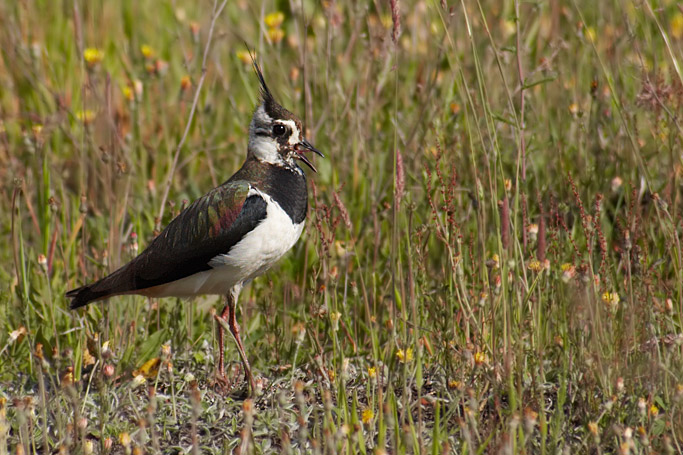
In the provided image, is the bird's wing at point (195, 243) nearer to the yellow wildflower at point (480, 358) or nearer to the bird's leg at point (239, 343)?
the bird's leg at point (239, 343)

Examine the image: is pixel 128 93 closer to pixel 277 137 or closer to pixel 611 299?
pixel 277 137

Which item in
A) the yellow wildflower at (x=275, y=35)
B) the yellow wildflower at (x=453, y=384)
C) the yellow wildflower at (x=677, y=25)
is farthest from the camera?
the yellow wildflower at (x=677, y=25)

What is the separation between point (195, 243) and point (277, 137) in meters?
0.59

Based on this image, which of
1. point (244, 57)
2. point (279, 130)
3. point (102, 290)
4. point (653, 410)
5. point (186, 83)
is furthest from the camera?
point (244, 57)

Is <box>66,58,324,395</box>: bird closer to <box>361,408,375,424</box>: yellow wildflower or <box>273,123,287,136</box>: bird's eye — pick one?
<box>273,123,287,136</box>: bird's eye

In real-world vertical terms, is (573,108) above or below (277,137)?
below

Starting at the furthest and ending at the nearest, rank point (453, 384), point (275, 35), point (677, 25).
→ point (677, 25) → point (275, 35) → point (453, 384)

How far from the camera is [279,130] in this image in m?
3.93

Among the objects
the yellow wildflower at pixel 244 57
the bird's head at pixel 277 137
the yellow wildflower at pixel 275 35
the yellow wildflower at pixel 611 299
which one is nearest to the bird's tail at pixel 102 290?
the bird's head at pixel 277 137

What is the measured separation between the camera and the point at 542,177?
4.70 meters

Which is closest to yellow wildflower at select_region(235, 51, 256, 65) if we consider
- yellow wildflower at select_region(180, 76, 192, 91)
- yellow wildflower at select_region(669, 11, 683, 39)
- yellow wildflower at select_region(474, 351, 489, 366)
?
yellow wildflower at select_region(180, 76, 192, 91)

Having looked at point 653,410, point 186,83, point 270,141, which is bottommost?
point 653,410

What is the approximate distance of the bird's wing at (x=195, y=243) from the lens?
368 cm

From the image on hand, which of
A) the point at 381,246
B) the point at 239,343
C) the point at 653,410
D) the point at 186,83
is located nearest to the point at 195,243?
the point at 239,343
